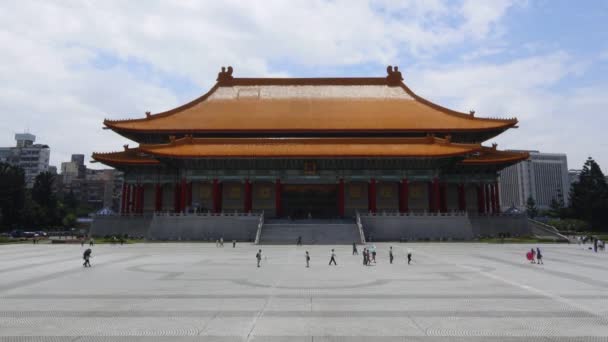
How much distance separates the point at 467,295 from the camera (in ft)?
40.6

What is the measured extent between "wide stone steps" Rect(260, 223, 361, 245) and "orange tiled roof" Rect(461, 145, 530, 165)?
16709mm

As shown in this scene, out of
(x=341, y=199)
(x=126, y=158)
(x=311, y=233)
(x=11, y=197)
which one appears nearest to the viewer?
(x=311, y=233)

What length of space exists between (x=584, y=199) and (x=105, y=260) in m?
70.7

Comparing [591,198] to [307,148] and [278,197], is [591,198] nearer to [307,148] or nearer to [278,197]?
[307,148]

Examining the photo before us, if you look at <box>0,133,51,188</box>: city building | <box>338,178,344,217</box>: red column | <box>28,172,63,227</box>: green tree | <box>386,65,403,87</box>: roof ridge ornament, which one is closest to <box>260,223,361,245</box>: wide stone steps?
<box>338,178,344,217</box>: red column

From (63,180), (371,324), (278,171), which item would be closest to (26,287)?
(371,324)

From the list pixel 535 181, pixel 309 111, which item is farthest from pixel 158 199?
pixel 535 181

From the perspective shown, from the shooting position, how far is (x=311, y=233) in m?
34.9

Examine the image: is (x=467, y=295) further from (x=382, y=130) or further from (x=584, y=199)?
(x=584, y=199)

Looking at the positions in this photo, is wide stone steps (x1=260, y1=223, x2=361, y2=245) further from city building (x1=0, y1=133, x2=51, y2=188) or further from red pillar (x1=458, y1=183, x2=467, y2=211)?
city building (x1=0, y1=133, x2=51, y2=188)

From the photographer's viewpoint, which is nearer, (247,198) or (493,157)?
(247,198)

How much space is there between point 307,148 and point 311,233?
10.7 m

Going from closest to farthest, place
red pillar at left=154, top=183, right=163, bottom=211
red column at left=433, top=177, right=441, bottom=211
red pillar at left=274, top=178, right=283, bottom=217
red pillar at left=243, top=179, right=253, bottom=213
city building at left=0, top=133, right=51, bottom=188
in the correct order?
red column at left=433, top=177, right=441, bottom=211
red pillar at left=243, top=179, right=253, bottom=213
red pillar at left=274, top=178, right=283, bottom=217
red pillar at left=154, top=183, right=163, bottom=211
city building at left=0, top=133, right=51, bottom=188

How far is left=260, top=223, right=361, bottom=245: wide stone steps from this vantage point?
33.9 meters
